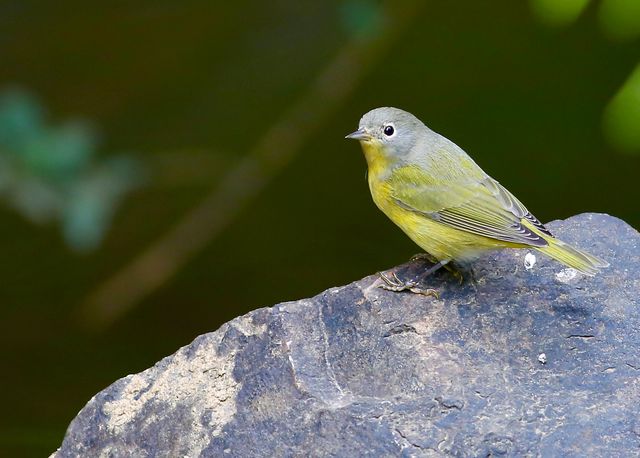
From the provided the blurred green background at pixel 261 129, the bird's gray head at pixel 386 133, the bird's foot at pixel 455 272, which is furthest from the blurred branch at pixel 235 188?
the bird's foot at pixel 455 272

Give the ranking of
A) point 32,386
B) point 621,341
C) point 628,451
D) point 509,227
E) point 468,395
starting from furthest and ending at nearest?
point 32,386 → point 509,227 → point 621,341 → point 468,395 → point 628,451

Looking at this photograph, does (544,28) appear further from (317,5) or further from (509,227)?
(509,227)

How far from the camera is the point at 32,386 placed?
6.80 meters

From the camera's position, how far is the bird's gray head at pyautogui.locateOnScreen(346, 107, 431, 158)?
4957 millimetres

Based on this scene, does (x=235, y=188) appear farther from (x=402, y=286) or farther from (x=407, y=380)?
(x=407, y=380)

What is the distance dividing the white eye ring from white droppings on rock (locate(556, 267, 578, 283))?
3.23ft

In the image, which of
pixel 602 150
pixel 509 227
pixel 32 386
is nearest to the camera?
pixel 509 227

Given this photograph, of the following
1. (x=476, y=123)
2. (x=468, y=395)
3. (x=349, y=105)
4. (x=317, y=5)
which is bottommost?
(x=468, y=395)

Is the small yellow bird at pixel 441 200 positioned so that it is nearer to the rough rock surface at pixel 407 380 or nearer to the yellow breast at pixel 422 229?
the yellow breast at pixel 422 229

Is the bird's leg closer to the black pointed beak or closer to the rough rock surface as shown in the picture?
the rough rock surface

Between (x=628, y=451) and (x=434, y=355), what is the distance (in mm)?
811

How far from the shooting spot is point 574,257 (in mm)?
4383

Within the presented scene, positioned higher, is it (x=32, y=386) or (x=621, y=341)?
(x=32, y=386)

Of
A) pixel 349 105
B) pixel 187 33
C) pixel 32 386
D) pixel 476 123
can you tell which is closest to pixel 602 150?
pixel 476 123
